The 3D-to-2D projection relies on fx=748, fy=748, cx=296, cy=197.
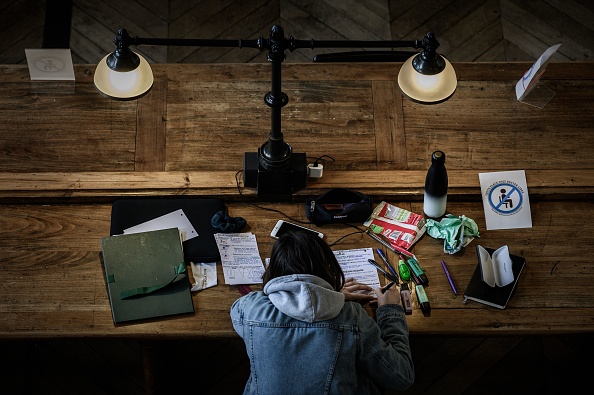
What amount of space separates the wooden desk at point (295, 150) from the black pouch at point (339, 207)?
1.9 inches

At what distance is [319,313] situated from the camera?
2.02m

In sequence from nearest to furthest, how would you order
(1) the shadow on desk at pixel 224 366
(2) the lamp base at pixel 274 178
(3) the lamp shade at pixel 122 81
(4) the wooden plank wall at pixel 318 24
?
(3) the lamp shade at pixel 122 81 → (2) the lamp base at pixel 274 178 → (1) the shadow on desk at pixel 224 366 → (4) the wooden plank wall at pixel 318 24

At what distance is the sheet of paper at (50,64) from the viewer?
2.76 metres

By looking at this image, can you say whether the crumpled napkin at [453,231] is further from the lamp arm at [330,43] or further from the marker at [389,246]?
the lamp arm at [330,43]

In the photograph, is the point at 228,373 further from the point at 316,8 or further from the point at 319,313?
the point at 316,8

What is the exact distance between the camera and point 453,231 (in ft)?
8.20

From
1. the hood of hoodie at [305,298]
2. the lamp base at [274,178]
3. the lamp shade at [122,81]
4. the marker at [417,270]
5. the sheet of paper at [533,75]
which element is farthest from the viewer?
the sheet of paper at [533,75]

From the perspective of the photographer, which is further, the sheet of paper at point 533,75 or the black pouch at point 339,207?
the sheet of paper at point 533,75

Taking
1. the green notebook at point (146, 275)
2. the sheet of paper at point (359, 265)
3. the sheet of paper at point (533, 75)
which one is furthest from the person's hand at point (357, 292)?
the sheet of paper at point (533, 75)

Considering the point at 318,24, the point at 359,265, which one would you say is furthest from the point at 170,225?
the point at 318,24

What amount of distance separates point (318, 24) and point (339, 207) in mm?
1612

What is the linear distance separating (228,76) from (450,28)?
1.53 metres

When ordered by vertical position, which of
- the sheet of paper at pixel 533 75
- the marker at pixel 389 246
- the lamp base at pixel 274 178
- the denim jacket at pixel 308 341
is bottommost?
the denim jacket at pixel 308 341

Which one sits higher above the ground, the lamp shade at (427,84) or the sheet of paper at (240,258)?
the lamp shade at (427,84)
